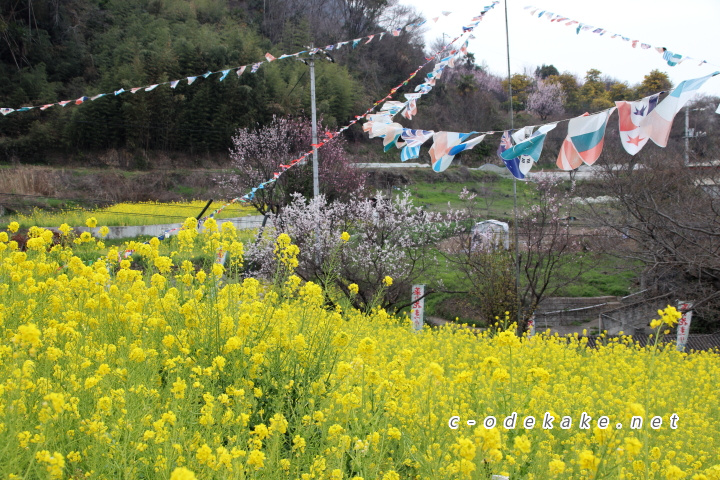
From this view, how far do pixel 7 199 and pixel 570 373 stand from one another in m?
20.8

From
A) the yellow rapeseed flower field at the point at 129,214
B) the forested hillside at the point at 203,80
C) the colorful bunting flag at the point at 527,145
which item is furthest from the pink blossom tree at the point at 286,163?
the colorful bunting flag at the point at 527,145

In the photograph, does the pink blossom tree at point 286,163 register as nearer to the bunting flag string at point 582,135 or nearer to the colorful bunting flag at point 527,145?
the bunting flag string at point 582,135

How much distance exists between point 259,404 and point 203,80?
28.7m

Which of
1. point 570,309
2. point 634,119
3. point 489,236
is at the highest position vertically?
point 634,119

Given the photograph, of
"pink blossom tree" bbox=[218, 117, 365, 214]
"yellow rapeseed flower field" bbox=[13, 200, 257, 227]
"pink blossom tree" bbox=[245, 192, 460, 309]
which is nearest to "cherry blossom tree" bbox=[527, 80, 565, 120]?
"pink blossom tree" bbox=[218, 117, 365, 214]

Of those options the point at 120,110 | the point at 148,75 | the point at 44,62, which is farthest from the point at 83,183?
the point at 44,62

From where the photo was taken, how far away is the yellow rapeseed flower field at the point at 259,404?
238 centimetres

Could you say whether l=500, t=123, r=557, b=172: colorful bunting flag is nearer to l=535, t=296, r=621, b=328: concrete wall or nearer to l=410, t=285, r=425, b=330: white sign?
l=410, t=285, r=425, b=330: white sign

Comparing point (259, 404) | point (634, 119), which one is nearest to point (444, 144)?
point (634, 119)

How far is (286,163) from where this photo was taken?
2136 centimetres

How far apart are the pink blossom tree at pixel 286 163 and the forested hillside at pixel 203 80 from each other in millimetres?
2706

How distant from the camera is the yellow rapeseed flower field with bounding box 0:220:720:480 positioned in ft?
7.80

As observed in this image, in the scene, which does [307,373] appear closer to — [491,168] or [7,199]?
[7,199]

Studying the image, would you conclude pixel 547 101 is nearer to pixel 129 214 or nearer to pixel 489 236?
pixel 489 236
